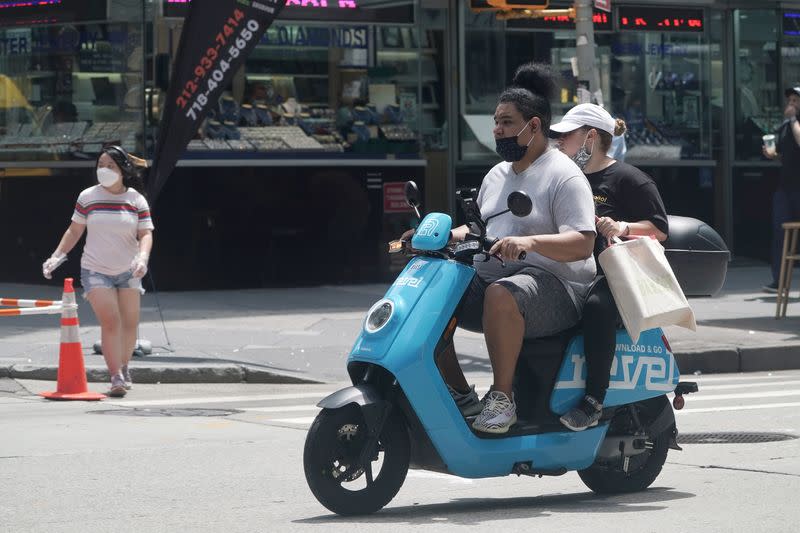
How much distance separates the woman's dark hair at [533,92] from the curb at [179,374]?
567 centimetres

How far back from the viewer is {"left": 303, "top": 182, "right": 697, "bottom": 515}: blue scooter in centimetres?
616

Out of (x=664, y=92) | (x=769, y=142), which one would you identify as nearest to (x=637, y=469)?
(x=769, y=142)

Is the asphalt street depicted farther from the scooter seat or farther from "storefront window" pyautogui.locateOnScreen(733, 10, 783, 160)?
"storefront window" pyautogui.locateOnScreen(733, 10, 783, 160)

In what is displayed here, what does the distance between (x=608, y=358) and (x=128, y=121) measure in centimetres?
1125

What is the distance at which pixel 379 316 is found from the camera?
6289mm

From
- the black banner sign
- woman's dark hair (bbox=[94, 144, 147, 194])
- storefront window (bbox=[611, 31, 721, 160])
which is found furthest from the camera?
storefront window (bbox=[611, 31, 721, 160])

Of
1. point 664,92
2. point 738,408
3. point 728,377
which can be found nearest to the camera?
point 738,408

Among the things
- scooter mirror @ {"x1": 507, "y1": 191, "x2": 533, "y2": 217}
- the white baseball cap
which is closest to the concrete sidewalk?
the white baseball cap

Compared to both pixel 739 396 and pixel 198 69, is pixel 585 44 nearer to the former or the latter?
pixel 198 69

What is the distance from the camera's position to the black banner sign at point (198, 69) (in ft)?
42.0

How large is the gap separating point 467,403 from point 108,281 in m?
5.30

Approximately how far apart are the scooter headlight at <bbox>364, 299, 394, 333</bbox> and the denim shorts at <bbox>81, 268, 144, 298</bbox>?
5.15 m

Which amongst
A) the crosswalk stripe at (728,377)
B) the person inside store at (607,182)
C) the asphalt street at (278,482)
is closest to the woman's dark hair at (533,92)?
the person inside store at (607,182)

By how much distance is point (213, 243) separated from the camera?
57.2 feet
